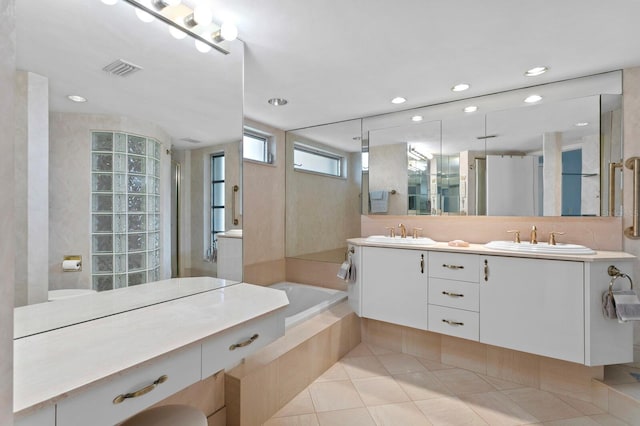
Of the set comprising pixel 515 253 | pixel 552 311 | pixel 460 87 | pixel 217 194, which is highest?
pixel 460 87

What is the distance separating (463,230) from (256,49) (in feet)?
7.35

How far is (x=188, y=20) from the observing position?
1.55m

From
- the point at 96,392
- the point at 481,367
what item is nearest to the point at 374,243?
the point at 481,367

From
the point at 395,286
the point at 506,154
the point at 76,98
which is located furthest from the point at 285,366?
the point at 506,154

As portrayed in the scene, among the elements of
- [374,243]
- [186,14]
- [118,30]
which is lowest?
[374,243]

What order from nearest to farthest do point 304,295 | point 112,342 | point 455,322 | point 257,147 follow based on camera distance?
point 112,342 < point 455,322 < point 257,147 < point 304,295

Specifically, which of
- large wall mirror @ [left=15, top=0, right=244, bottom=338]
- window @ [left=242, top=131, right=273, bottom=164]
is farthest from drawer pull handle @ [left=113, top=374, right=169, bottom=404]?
window @ [left=242, top=131, right=273, bottom=164]

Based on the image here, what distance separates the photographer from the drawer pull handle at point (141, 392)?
85 centimetres

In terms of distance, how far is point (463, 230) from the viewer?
109 inches

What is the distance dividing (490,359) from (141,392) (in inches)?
97.1

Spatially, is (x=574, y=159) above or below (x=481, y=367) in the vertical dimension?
above

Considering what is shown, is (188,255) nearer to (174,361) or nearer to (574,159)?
A: (174,361)

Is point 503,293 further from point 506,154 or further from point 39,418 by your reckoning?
point 39,418

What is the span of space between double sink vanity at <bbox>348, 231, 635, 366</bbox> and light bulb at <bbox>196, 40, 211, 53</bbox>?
1853 mm
